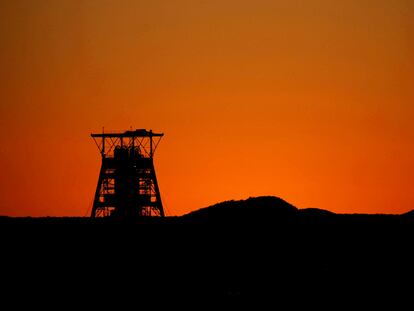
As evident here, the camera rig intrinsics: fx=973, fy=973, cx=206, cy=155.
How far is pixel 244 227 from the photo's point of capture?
4566 cm

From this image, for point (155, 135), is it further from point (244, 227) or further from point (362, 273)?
point (362, 273)

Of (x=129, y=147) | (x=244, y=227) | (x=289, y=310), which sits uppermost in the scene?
(x=129, y=147)

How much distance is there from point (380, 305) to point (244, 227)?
34.1ft

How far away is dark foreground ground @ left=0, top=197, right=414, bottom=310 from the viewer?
37125 millimetres

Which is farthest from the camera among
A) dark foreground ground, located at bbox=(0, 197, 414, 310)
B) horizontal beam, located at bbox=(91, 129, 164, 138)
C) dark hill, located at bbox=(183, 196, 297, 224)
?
A: horizontal beam, located at bbox=(91, 129, 164, 138)

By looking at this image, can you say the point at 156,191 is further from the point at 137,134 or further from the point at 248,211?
the point at 248,211

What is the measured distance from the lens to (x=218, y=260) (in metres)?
41.6

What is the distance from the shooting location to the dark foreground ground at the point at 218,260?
122 ft

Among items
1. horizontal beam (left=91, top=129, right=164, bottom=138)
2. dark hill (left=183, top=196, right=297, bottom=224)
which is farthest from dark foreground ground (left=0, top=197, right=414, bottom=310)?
horizontal beam (left=91, top=129, right=164, bottom=138)

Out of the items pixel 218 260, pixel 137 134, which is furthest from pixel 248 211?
pixel 137 134

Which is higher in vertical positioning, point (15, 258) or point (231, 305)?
point (15, 258)

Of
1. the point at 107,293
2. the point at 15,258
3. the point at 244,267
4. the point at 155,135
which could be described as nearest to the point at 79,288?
the point at 107,293

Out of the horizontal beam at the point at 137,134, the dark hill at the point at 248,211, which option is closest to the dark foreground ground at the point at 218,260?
the dark hill at the point at 248,211

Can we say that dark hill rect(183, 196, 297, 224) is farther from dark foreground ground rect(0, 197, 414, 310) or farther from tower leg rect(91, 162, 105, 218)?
tower leg rect(91, 162, 105, 218)
